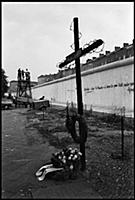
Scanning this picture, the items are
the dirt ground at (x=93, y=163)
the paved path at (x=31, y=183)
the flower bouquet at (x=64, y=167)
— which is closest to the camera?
the paved path at (x=31, y=183)

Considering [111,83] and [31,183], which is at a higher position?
[111,83]

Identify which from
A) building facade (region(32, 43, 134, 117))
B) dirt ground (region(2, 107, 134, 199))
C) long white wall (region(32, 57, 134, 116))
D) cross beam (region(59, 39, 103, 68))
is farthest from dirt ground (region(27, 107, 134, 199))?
building facade (region(32, 43, 134, 117))

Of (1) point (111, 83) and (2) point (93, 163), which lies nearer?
(2) point (93, 163)

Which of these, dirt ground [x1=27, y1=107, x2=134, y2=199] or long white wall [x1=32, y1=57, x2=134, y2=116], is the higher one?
long white wall [x1=32, y1=57, x2=134, y2=116]

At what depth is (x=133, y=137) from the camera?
9406 millimetres

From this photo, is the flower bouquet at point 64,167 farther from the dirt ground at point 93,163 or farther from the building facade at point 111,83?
the building facade at point 111,83

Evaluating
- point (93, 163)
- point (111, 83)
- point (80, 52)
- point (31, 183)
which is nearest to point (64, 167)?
point (31, 183)

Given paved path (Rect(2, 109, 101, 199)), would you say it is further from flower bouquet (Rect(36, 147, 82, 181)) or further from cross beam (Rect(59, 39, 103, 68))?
cross beam (Rect(59, 39, 103, 68))

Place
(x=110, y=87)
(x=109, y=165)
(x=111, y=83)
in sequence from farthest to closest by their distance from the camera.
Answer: (x=110, y=87) → (x=111, y=83) → (x=109, y=165)

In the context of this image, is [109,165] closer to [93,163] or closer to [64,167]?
[93,163]

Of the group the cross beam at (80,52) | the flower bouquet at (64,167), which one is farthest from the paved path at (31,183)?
the cross beam at (80,52)

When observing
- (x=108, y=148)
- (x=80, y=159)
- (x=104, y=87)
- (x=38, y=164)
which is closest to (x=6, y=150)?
(x=38, y=164)

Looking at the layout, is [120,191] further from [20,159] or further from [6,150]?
[6,150]

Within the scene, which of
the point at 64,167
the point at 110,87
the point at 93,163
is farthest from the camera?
the point at 110,87
